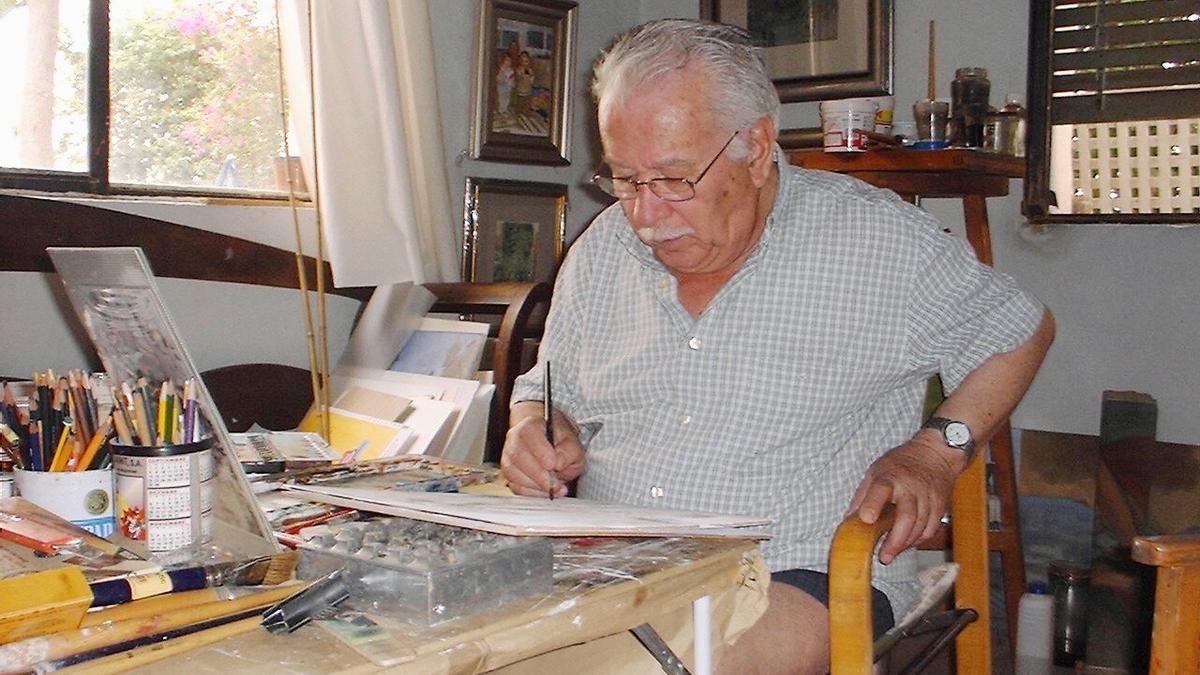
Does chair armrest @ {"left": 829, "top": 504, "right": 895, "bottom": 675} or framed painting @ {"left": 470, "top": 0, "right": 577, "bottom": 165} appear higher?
framed painting @ {"left": 470, "top": 0, "right": 577, "bottom": 165}

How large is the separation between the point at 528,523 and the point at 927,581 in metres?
0.90

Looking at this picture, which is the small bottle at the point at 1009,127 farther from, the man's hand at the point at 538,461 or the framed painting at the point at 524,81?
the man's hand at the point at 538,461

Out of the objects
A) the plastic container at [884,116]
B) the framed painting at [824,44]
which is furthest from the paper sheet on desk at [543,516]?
the framed painting at [824,44]

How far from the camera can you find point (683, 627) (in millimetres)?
988

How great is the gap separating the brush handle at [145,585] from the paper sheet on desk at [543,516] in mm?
162

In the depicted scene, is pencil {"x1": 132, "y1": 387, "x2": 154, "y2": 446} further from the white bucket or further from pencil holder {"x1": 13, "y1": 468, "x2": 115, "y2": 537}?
the white bucket

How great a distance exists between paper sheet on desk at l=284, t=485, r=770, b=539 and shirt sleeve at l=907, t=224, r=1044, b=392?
1.75ft

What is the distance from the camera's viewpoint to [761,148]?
1.51m

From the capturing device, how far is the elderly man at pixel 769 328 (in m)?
1.42

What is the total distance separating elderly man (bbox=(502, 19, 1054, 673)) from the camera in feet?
4.67

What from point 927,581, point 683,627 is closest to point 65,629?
point 683,627

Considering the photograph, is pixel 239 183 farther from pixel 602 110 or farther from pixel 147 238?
pixel 602 110

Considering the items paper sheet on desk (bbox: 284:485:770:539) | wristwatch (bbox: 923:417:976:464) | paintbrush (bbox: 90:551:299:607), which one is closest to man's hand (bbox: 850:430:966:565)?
wristwatch (bbox: 923:417:976:464)

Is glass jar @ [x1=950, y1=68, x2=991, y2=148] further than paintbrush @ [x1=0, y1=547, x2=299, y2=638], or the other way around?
glass jar @ [x1=950, y1=68, x2=991, y2=148]
